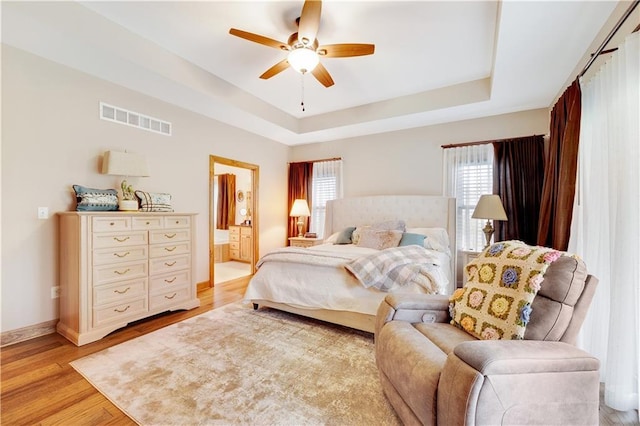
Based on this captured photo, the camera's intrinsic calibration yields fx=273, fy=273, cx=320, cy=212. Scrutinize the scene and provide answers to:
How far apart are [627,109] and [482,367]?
179cm

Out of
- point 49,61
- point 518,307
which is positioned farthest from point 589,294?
point 49,61

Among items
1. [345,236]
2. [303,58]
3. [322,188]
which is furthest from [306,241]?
[303,58]

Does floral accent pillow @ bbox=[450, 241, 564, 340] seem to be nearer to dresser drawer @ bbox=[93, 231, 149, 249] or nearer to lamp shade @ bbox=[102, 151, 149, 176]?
dresser drawer @ bbox=[93, 231, 149, 249]

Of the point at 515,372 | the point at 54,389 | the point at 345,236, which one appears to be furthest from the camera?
the point at 345,236

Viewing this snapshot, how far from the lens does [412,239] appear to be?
11.7 ft

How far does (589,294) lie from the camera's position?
4.30 ft

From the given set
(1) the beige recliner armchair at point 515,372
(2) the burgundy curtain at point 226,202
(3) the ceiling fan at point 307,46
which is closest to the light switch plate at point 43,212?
(3) the ceiling fan at point 307,46

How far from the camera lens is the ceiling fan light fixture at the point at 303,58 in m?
2.29

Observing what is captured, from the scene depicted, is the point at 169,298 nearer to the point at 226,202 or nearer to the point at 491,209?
the point at 491,209

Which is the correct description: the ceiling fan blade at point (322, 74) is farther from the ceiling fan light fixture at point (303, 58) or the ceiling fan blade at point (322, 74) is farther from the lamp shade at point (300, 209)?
the lamp shade at point (300, 209)

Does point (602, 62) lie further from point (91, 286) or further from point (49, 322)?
point (49, 322)

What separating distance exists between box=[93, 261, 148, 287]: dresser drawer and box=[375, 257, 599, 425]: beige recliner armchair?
2629 mm

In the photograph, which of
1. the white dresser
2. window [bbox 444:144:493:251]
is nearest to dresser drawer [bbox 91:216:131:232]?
the white dresser

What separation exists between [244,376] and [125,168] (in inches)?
99.4
